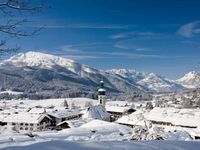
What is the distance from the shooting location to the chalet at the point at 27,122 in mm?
71125

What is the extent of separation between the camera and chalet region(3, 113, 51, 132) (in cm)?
7112

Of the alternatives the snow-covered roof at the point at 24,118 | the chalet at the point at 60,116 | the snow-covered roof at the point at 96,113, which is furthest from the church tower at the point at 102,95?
the snow-covered roof at the point at 24,118

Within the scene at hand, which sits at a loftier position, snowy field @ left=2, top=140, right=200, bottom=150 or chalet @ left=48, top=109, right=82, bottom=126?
snowy field @ left=2, top=140, right=200, bottom=150

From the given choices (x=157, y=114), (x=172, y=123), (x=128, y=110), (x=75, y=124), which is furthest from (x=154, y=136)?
(x=128, y=110)

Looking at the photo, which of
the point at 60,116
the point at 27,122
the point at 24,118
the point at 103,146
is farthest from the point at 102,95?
Answer: the point at 103,146

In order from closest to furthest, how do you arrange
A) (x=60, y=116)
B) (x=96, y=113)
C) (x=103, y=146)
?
(x=103, y=146) → (x=96, y=113) → (x=60, y=116)

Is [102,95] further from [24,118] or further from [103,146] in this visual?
[103,146]

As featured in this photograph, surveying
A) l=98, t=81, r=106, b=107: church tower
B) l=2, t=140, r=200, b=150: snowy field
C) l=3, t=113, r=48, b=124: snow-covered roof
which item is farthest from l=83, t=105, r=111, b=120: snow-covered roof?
l=2, t=140, r=200, b=150: snowy field

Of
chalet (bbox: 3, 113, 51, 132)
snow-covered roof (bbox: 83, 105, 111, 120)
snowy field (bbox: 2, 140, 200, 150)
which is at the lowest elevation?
chalet (bbox: 3, 113, 51, 132)

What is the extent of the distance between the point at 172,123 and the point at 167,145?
5407 centimetres

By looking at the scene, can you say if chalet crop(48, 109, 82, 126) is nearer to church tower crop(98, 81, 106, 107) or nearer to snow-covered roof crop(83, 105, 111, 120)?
church tower crop(98, 81, 106, 107)

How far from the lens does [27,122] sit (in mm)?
71500

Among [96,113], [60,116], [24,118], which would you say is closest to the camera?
[24,118]

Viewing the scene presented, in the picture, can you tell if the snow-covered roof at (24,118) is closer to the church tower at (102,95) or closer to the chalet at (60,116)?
the chalet at (60,116)
